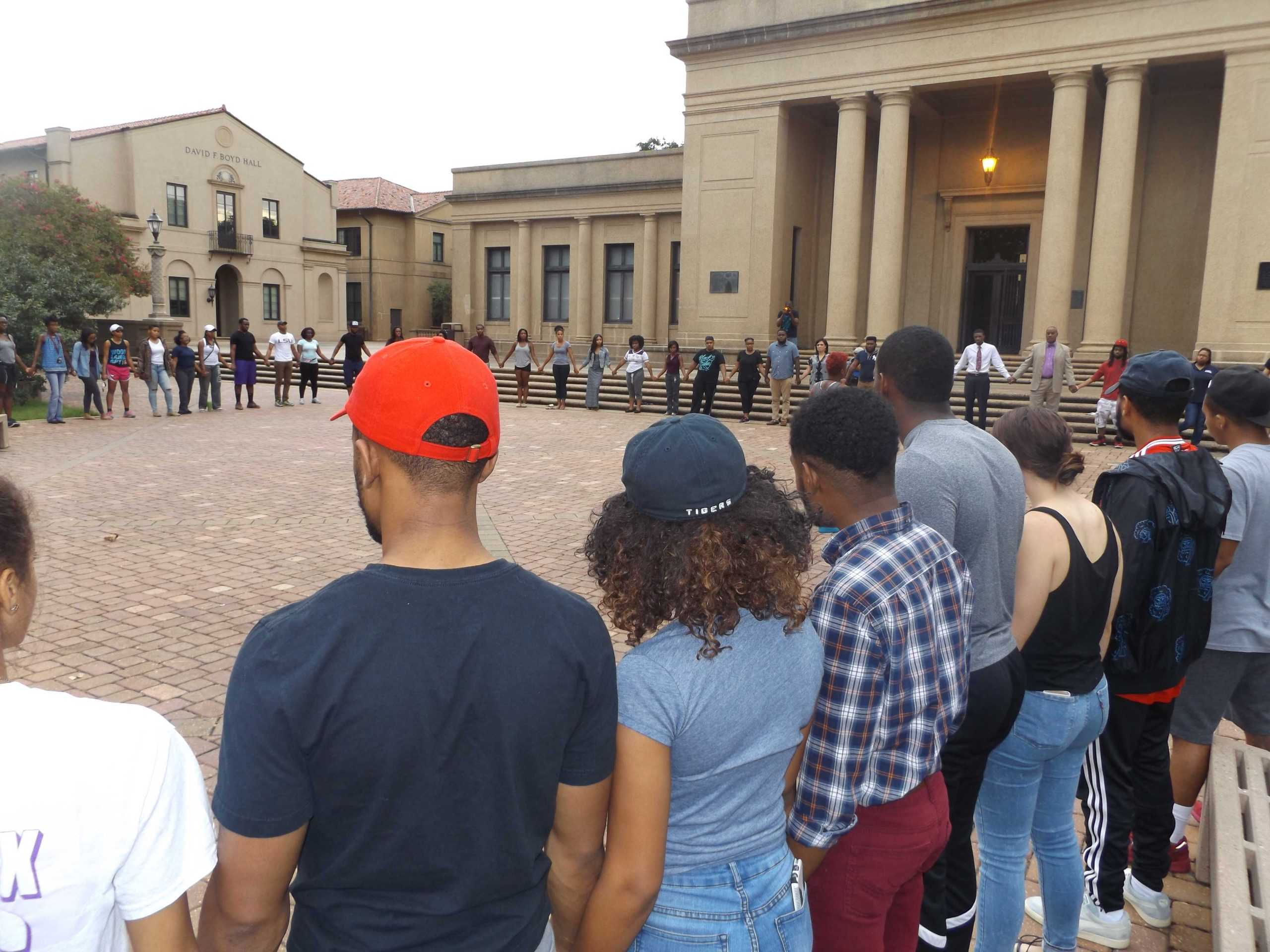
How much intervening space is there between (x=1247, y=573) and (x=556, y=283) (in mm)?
31641

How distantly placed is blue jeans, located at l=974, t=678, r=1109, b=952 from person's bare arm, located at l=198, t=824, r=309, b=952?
6.78 ft

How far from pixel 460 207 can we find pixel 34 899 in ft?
116

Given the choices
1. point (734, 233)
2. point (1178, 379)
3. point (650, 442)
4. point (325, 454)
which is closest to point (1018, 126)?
point (734, 233)

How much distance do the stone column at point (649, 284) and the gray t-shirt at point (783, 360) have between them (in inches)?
466

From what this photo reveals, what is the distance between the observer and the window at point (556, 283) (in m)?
33.5

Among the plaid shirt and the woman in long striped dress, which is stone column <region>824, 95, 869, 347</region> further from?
the plaid shirt

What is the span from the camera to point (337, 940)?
150cm

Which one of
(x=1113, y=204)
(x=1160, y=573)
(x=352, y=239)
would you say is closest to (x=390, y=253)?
(x=352, y=239)

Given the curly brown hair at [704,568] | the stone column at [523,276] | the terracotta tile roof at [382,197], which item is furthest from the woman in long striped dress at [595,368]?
the terracotta tile roof at [382,197]

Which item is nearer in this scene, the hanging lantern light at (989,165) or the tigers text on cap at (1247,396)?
the tigers text on cap at (1247,396)

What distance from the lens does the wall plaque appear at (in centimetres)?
2466

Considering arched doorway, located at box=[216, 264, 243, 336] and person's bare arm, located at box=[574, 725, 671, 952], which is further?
arched doorway, located at box=[216, 264, 243, 336]

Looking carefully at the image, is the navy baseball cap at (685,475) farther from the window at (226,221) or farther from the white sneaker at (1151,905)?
the window at (226,221)

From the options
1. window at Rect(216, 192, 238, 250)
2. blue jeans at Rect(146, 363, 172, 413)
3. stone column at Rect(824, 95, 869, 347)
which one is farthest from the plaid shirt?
window at Rect(216, 192, 238, 250)
